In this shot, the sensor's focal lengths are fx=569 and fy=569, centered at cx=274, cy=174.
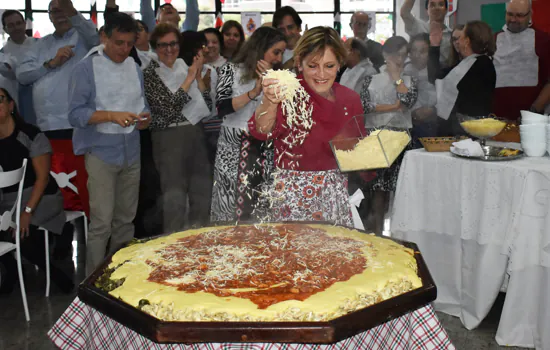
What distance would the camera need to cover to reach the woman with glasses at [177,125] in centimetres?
396

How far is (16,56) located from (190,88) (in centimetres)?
233

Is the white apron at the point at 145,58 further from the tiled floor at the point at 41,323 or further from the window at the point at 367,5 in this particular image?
the window at the point at 367,5

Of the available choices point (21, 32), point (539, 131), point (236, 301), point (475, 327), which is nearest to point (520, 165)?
point (539, 131)

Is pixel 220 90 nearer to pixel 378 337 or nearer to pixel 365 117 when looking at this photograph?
pixel 365 117

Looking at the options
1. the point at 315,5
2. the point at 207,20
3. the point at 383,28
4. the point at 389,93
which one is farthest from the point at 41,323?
the point at 315,5

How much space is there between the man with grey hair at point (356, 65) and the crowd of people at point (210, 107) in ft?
0.05

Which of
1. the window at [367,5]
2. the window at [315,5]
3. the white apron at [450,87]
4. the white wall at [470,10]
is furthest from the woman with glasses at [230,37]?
the window at [315,5]

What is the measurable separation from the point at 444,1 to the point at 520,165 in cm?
270

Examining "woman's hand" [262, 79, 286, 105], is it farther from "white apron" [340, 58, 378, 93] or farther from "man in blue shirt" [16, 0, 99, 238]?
"white apron" [340, 58, 378, 93]

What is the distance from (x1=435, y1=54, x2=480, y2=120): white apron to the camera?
4023mm

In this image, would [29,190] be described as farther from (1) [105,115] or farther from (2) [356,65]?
(2) [356,65]

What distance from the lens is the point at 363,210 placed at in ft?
15.5

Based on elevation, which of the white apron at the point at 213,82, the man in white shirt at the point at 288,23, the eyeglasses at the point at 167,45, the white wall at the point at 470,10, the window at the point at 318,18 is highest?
the window at the point at 318,18

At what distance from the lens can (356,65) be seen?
16.4 ft
